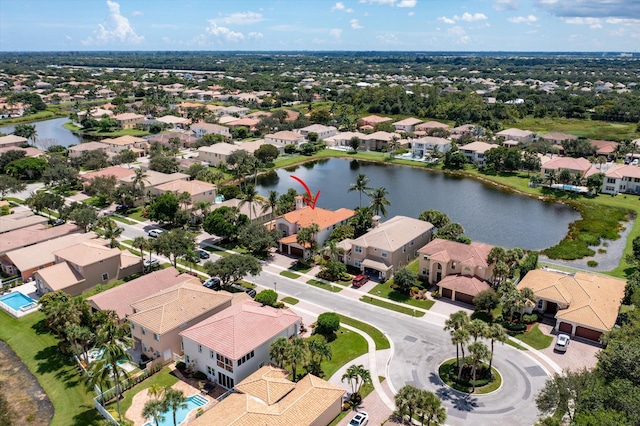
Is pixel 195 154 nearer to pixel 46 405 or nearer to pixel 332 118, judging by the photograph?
pixel 332 118

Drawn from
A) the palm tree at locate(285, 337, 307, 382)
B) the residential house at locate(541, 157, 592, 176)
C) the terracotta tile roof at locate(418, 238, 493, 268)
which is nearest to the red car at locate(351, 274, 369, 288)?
the terracotta tile roof at locate(418, 238, 493, 268)

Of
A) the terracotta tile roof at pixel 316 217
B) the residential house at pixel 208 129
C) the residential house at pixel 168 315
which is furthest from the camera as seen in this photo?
the residential house at pixel 208 129

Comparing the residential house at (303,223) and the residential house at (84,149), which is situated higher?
the residential house at (84,149)

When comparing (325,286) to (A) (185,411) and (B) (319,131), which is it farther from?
(B) (319,131)

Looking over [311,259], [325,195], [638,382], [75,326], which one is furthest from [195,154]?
[638,382]

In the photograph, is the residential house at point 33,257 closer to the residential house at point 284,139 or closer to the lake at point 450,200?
the lake at point 450,200

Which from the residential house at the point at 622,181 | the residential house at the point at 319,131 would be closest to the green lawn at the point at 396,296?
the residential house at the point at 622,181

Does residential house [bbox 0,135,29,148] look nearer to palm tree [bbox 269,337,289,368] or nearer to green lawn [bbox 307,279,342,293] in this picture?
green lawn [bbox 307,279,342,293]
